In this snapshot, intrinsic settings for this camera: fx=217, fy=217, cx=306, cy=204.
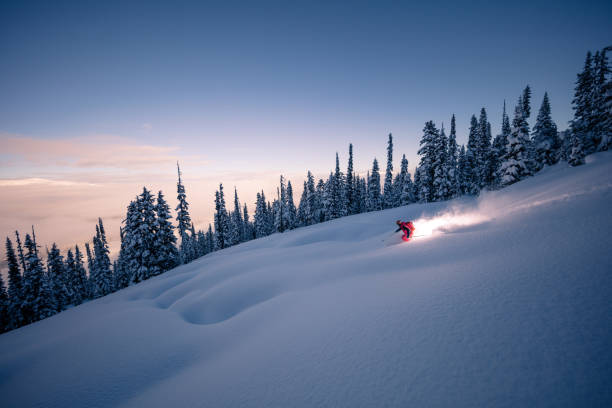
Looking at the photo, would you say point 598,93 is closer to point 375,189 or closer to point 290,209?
point 375,189

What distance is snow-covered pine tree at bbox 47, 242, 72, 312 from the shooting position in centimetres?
4419

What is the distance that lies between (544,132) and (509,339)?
54171 millimetres

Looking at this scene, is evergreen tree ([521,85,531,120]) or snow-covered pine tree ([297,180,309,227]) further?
snow-covered pine tree ([297,180,309,227])

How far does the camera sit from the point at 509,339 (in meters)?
3.00

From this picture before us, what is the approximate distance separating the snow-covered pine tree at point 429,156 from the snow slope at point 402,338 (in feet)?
101

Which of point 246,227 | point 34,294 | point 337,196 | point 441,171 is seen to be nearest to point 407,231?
point 441,171

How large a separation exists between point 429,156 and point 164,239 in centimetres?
4420

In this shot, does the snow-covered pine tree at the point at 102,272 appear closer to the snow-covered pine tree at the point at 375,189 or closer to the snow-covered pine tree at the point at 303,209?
the snow-covered pine tree at the point at 303,209

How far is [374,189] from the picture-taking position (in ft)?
194

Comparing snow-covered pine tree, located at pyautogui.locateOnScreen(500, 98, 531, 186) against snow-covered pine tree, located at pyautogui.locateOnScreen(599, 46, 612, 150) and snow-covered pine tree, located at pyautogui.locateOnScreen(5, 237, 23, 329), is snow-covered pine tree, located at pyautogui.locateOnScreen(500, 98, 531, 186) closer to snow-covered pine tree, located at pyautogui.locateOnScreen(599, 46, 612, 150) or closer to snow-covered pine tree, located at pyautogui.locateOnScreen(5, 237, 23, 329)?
snow-covered pine tree, located at pyautogui.locateOnScreen(599, 46, 612, 150)

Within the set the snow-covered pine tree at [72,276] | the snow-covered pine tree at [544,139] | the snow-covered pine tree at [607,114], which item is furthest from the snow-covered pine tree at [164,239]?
the snow-covered pine tree at [544,139]

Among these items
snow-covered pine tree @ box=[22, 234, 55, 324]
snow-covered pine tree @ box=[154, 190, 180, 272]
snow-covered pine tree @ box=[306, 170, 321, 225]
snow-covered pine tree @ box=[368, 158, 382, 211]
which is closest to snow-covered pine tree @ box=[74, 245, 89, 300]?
snow-covered pine tree @ box=[22, 234, 55, 324]

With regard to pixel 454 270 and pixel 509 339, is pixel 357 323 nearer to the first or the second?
pixel 509 339

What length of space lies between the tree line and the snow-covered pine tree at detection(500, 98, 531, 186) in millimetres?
91
